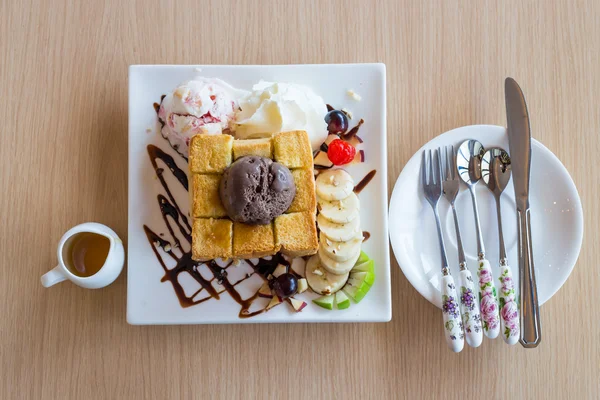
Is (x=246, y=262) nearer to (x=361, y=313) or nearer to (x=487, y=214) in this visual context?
(x=361, y=313)

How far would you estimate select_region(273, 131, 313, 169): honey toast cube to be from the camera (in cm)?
178

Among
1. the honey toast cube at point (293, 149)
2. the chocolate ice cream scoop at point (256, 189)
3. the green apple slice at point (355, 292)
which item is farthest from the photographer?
the green apple slice at point (355, 292)

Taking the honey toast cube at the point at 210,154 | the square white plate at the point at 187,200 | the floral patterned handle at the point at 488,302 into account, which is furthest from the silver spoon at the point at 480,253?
the honey toast cube at the point at 210,154

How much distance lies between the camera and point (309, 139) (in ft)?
6.30

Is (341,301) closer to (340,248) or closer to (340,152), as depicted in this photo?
(340,248)

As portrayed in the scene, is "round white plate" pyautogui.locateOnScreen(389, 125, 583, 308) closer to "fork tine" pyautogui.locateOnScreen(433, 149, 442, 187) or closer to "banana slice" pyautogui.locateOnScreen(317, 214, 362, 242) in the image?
"fork tine" pyautogui.locateOnScreen(433, 149, 442, 187)

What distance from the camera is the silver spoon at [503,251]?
181 cm

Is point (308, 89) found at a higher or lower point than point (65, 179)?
higher

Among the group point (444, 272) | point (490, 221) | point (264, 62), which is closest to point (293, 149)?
point (264, 62)

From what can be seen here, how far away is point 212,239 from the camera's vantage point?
5.78ft

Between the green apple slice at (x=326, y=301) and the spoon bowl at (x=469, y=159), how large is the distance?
27.5 inches

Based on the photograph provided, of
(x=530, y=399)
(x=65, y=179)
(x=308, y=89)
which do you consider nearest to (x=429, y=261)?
(x=530, y=399)

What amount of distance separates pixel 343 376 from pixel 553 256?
0.95 metres

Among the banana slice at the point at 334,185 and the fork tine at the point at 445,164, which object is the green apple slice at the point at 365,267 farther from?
the fork tine at the point at 445,164
